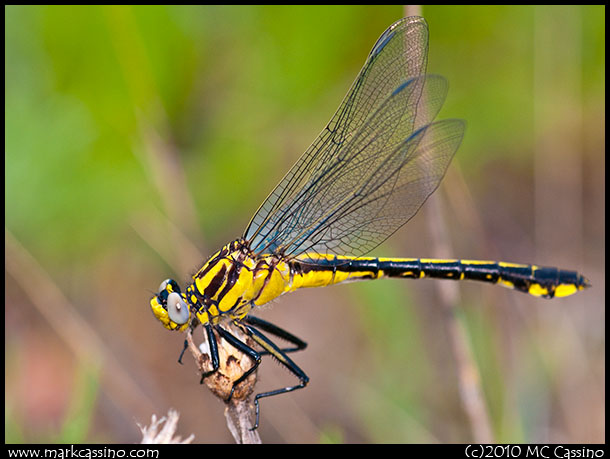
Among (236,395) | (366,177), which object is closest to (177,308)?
(236,395)

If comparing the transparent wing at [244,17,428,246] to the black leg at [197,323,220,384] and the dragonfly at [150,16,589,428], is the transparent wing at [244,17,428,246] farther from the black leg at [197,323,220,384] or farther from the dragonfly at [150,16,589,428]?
the black leg at [197,323,220,384]

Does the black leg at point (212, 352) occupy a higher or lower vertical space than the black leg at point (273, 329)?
lower

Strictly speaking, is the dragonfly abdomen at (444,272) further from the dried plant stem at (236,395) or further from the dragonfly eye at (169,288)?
the dried plant stem at (236,395)

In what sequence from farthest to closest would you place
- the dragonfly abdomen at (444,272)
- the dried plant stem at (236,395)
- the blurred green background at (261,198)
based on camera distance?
the blurred green background at (261,198) < the dragonfly abdomen at (444,272) < the dried plant stem at (236,395)

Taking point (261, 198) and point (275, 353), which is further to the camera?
point (261, 198)

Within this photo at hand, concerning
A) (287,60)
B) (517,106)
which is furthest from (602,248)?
(287,60)

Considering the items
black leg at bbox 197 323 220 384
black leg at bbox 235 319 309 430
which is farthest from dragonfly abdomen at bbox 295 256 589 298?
black leg at bbox 197 323 220 384

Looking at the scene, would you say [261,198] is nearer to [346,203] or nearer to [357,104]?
[346,203]

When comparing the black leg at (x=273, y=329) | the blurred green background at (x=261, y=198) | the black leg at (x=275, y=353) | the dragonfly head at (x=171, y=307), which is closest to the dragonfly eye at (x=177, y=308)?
the dragonfly head at (x=171, y=307)
